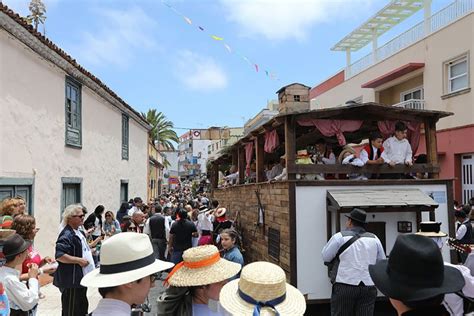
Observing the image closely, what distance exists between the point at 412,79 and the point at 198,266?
17011 millimetres

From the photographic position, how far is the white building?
790 centimetres

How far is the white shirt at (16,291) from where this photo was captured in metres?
3.46

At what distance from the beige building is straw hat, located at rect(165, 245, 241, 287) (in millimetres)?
11147

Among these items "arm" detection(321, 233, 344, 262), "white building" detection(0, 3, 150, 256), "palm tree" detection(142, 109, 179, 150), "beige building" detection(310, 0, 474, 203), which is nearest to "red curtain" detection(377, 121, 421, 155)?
"arm" detection(321, 233, 344, 262)

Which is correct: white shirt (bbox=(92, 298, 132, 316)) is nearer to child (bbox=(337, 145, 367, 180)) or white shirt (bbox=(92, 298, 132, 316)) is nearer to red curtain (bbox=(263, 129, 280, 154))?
child (bbox=(337, 145, 367, 180))

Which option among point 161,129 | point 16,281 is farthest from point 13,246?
point 161,129

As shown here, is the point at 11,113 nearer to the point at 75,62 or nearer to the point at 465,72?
the point at 75,62

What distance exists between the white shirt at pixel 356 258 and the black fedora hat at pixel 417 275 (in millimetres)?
3034

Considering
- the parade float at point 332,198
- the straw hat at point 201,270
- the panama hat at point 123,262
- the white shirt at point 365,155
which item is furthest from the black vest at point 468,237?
the panama hat at point 123,262

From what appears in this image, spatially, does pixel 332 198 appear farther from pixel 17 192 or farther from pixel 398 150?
pixel 17 192

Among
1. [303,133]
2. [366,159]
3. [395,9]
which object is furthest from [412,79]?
[366,159]

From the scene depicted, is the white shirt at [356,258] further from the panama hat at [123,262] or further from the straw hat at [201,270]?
the panama hat at [123,262]

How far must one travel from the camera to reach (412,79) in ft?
57.2

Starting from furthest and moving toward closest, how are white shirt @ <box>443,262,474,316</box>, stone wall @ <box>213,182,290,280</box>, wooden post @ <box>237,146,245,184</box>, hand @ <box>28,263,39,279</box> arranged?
wooden post @ <box>237,146,245,184</box> → stone wall @ <box>213,182,290,280</box> → hand @ <box>28,263,39,279</box> → white shirt @ <box>443,262,474,316</box>
